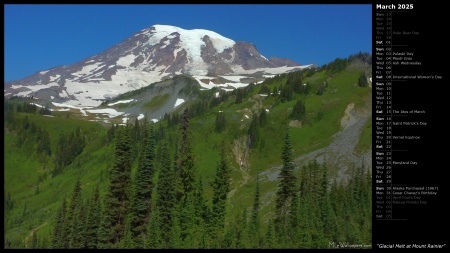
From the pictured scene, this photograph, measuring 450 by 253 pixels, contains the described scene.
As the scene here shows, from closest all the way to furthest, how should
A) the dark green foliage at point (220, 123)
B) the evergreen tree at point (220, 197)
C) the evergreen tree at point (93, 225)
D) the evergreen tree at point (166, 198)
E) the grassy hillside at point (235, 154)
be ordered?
the evergreen tree at point (166, 198) → the evergreen tree at point (220, 197) → the evergreen tree at point (93, 225) → the grassy hillside at point (235, 154) → the dark green foliage at point (220, 123)

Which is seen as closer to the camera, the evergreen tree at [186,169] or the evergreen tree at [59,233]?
the evergreen tree at [186,169]

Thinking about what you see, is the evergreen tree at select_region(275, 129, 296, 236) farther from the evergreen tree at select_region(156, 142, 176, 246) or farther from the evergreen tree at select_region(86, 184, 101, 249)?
the evergreen tree at select_region(86, 184, 101, 249)

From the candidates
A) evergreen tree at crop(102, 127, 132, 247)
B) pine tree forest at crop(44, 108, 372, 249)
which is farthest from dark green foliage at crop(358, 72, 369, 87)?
evergreen tree at crop(102, 127, 132, 247)

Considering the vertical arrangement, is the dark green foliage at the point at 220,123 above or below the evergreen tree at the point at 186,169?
above

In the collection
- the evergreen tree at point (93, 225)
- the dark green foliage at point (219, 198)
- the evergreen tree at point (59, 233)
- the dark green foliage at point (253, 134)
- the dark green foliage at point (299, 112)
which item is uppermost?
the dark green foliage at point (299, 112)

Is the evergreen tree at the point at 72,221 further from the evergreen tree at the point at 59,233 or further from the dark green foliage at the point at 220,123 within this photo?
the dark green foliage at the point at 220,123

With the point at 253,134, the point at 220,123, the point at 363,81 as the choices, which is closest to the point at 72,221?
the point at 253,134

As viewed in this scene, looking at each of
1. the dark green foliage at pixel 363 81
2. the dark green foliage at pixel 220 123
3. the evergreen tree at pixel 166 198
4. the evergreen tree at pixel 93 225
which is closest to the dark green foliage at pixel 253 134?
the dark green foliage at pixel 220 123

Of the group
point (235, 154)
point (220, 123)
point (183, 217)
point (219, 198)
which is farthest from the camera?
point (220, 123)

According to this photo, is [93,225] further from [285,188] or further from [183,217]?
[285,188]

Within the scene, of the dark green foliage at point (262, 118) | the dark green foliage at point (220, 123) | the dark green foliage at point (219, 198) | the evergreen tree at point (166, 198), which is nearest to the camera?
the evergreen tree at point (166, 198)
